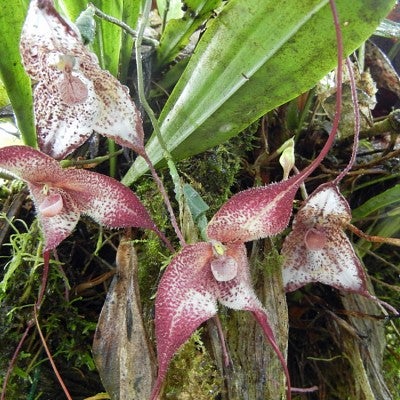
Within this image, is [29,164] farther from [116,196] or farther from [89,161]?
[89,161]

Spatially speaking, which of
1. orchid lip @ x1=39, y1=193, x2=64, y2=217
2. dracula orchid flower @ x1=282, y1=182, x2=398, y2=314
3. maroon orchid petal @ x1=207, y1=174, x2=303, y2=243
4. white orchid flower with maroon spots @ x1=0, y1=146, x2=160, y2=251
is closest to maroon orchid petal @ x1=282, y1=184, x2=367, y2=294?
dracula orchid flower @ x1=282, y1=182, x2=398, y2=314

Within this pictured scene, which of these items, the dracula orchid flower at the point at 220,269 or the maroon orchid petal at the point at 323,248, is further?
the maroon orchid petal at the point at 323,248

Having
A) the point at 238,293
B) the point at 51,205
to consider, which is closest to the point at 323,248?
the point at 238,293

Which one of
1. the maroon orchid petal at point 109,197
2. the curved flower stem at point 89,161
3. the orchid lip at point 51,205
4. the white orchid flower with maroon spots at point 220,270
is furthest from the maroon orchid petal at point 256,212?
the curved flower stem at point 89,161

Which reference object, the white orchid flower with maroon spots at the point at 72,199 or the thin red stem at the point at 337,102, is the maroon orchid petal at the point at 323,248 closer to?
the thin red stem at the point at 337,102

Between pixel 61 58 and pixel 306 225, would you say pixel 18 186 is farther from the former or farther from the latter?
pixel 306 225
